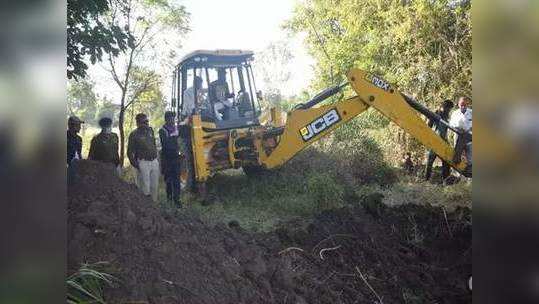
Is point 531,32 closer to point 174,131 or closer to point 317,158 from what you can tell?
point 174,131

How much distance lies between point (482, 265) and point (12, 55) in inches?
68.9

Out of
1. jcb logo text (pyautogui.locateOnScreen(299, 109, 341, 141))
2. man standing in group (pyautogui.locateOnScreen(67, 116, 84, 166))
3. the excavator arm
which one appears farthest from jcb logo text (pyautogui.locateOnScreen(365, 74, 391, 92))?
man standing in group (pyautogui.locateOnScreen(67, 116, 84, 166))

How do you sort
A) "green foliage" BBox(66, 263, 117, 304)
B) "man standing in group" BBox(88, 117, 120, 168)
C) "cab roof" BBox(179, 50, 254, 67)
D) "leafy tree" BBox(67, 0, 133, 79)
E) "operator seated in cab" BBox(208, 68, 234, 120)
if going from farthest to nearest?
"operator seated in cab" BBox(208, 68, 234, 120) < "cab roof" BBox(179, 50, 254, 67) < "man standing in group" BBox(88, 117, 120, 168) < "leafy tree" BBox(67, 0, 133, 79) < "green foliage" BBox(66, 263, 117, 304)

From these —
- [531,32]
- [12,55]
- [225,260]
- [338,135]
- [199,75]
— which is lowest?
[225,260]

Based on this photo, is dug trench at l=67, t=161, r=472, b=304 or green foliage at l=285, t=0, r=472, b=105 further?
green foliage at l=285, t=0, r=472, b=105

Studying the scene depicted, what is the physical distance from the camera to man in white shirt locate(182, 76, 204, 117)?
662 centimetres

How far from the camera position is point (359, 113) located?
565 centimetres

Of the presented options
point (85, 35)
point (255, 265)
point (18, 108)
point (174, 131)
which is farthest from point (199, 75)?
point (18, 108)

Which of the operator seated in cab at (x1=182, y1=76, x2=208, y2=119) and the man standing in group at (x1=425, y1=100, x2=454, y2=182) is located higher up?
the operator seated in cab at (x1=182, y1=76, x2=208, y2=119)

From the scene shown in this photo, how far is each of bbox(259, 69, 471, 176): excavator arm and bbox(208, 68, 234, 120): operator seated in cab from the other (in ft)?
3.44

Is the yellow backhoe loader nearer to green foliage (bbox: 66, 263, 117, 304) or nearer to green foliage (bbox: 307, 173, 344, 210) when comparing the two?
green foliage (bbox: 307, 173, 344, 210)

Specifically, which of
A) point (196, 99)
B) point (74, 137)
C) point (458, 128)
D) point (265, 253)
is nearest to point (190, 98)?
point (196, 99)

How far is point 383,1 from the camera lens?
895 cm

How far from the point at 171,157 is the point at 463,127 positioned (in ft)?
12.8
